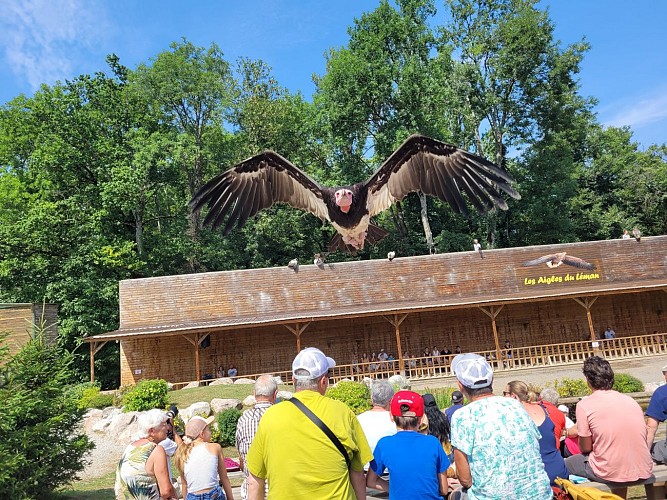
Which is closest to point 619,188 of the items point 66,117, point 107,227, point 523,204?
point 523,204

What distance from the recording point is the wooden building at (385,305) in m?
19.1

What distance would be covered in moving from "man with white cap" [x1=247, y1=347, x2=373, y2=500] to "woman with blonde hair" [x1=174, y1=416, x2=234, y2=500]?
1.19 meters

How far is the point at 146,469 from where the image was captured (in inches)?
129

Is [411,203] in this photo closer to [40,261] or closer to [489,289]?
[489,289]

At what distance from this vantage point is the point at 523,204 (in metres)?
29.5

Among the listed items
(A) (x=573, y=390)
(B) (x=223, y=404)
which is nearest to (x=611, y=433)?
(A) (x=573, y=390)

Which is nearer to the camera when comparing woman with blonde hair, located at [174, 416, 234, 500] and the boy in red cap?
the boy in red cap

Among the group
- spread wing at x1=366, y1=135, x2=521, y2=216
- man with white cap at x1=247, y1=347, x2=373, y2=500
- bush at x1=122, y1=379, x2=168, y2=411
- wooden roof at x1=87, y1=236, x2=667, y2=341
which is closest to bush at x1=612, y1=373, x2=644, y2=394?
wooden roof at x1=87, y1=236, x2=667, y2=341

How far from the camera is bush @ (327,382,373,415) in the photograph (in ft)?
34.6

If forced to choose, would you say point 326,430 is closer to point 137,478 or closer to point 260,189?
point 137,478

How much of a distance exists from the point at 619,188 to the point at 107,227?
107ft

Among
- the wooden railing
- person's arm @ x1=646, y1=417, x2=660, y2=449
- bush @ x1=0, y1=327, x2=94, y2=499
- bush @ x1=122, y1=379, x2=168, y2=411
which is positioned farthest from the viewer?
the wooden railing

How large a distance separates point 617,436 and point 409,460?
1.41 metres

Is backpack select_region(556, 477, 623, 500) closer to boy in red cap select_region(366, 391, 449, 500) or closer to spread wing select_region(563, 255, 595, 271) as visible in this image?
boy in red cap select_region(366, 391, 449, 500)
